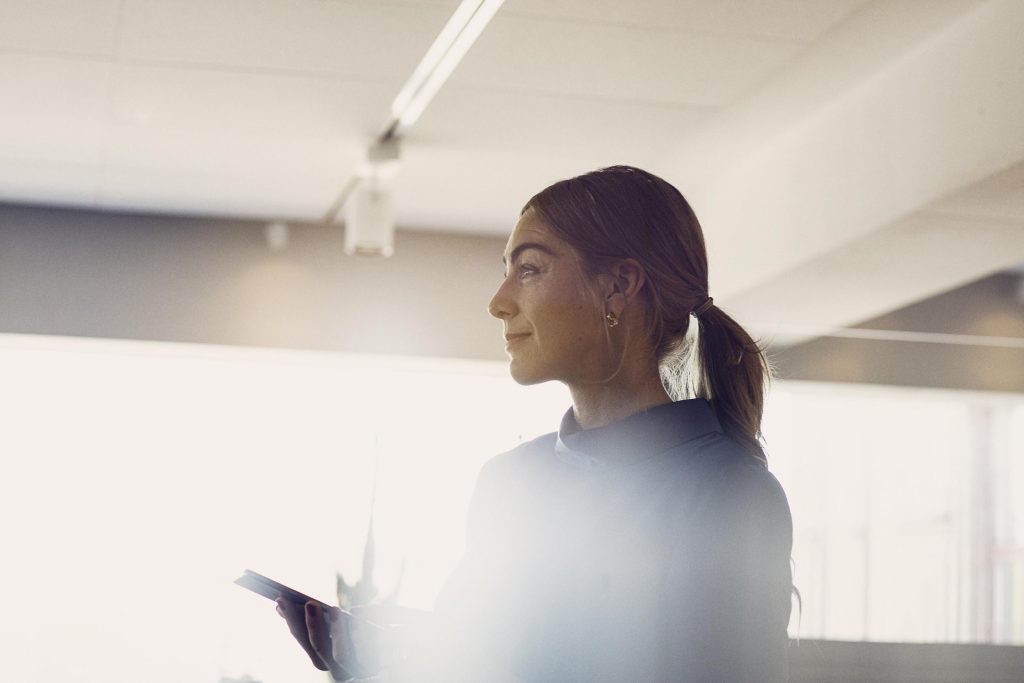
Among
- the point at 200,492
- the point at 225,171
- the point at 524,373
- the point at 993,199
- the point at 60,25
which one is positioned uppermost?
the point at 225,171

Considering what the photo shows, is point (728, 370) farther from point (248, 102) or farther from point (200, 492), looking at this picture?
point (200, 492)

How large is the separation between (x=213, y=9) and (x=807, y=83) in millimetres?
1829

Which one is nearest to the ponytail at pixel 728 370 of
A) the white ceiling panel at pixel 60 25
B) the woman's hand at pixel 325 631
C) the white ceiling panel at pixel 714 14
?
the woman's hand at pixel 325 631

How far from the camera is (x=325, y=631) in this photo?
1.27m

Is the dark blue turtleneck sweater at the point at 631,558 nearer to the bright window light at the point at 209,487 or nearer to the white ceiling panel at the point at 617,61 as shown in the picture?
the white ceiling panel at the point at 617,61

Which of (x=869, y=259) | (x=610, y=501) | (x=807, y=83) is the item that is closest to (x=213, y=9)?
(x=807, y=83)

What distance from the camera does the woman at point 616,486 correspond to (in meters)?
1.10

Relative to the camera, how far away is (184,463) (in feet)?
19.9

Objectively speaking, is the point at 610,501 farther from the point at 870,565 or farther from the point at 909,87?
the point at 870,565

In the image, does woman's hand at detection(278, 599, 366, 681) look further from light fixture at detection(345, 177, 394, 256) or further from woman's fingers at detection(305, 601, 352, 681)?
light fixture at detection(345, 177, 394, 256)

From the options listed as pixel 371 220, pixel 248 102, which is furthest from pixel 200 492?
pixel 248 102

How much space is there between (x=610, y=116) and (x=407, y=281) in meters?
1.92

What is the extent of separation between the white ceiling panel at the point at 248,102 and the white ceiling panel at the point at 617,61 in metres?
0.42

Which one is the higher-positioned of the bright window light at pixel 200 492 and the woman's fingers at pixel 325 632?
the bright window light at pixel 200 492
